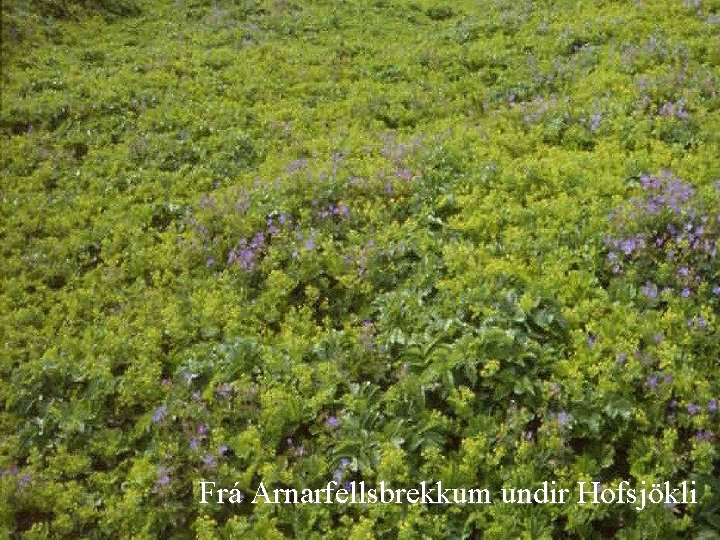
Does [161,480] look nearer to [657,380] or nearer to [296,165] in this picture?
[657,380]

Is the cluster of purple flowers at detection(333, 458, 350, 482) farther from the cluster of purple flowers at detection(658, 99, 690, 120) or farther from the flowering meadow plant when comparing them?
the cluster of purple flowers at detection(658, 99, 690, 120)

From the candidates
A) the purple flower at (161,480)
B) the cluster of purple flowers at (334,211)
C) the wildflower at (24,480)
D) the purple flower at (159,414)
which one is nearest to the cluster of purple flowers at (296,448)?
the purple flower at (161,480)

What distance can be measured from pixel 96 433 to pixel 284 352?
2.34m

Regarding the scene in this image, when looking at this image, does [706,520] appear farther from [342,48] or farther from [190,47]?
[190,47]

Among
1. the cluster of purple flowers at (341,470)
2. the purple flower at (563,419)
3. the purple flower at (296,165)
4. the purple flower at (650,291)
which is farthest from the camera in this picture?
the purple flower at (296,165)

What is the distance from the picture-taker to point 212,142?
13.6 m

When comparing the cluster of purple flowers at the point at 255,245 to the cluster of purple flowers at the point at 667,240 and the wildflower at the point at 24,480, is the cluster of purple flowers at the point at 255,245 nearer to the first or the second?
the wildflower at the point at 24,480

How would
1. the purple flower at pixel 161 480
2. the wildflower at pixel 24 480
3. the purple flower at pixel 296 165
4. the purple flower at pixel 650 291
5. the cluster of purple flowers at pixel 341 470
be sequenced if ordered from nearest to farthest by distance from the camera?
1. the cluster of purple flowers at pixel 341 470
2. the purple flower at pixel 161 480
3. the wildflower at pixel 24 480
4. the purple flower at pixel 650 291
5. the purple flower at pixel 296 165

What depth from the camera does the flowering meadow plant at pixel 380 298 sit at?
19.7 ft

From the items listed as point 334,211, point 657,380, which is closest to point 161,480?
point 334,211

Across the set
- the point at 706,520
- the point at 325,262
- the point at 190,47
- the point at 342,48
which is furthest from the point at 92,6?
the point at 706,520

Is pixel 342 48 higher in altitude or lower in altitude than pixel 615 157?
higher

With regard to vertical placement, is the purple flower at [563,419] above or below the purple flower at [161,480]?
above

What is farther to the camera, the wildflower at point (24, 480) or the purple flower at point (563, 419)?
the wildflower at point (24, 480)
